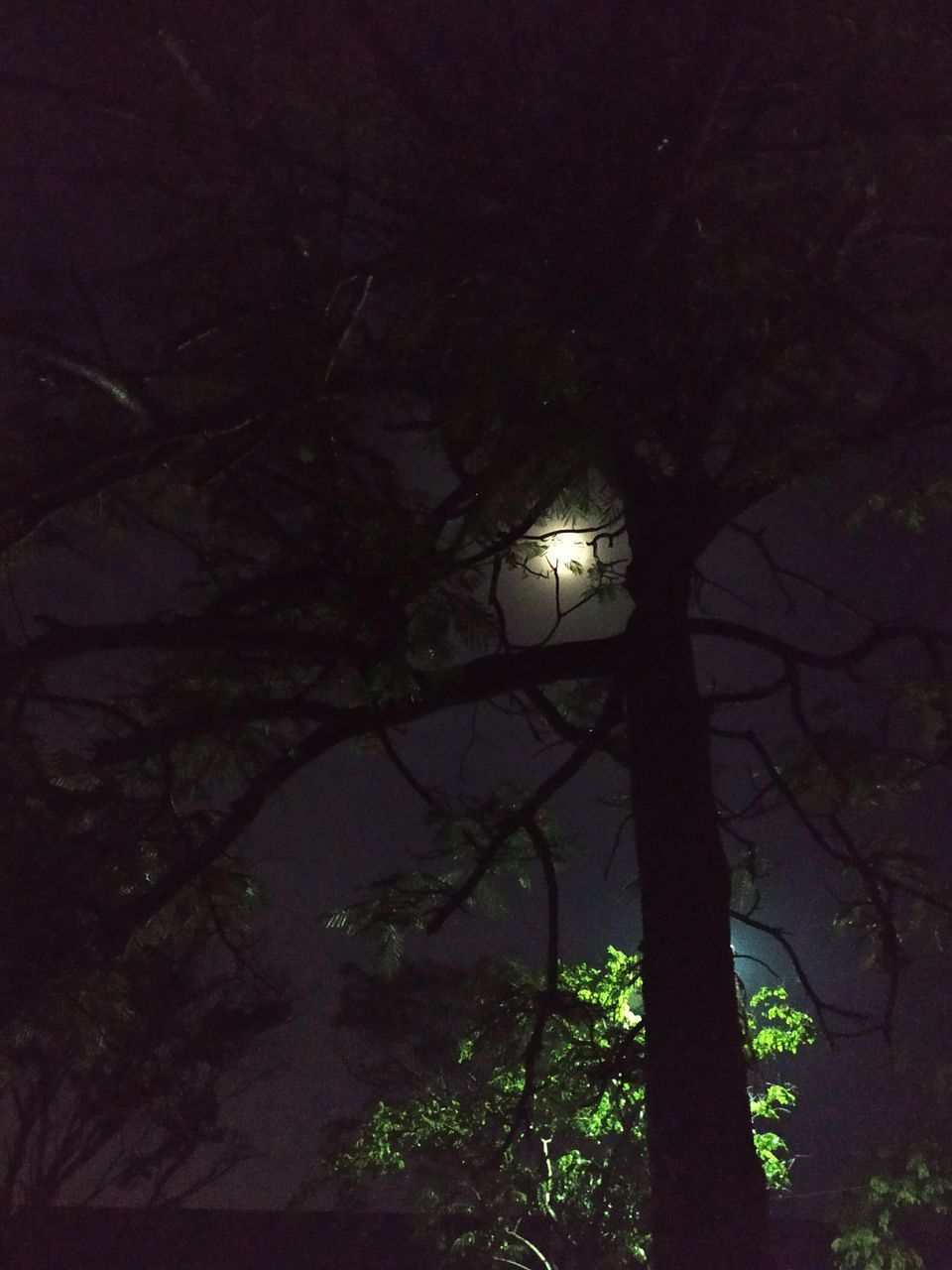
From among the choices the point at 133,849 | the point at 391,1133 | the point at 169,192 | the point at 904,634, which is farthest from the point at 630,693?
the point at 391,1133

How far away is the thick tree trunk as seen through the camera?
3664mm

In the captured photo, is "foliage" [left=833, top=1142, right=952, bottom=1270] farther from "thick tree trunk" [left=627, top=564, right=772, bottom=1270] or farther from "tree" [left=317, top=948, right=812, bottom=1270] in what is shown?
"thick tree trunk" [left=627, top=564, right=772, bottom=1270]

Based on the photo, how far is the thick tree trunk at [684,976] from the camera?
366cm

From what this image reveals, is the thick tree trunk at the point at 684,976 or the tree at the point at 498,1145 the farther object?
the tree at the point at 498,1145

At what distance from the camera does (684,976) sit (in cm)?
410

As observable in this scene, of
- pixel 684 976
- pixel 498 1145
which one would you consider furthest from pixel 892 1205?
pixel 684 976

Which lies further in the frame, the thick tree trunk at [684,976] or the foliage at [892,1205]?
the foliage at [892,1205]

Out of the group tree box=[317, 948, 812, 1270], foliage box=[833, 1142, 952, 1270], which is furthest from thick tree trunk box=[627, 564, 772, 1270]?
foliage box=[833, 1142, 952, 1270]

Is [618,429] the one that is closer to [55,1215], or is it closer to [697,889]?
[697,889]

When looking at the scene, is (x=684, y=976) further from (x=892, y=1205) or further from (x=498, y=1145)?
(x=892, y=1205)

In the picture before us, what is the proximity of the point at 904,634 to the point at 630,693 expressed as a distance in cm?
135

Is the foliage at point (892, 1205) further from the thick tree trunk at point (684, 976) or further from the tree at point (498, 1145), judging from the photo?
the thick tree trunk at point (684, 976)

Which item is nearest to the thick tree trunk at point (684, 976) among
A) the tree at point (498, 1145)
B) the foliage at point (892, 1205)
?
the tree at point (498, 1145)

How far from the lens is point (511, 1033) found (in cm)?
561
